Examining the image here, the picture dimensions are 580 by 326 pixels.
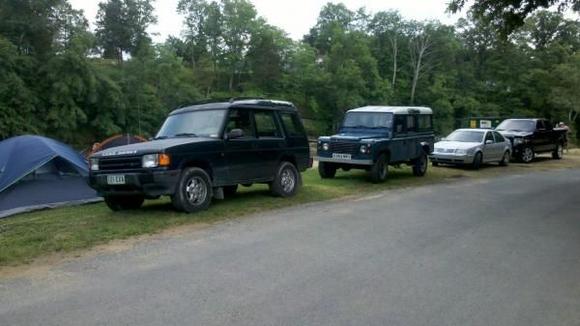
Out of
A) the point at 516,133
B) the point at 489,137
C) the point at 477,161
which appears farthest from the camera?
the point at 516,133

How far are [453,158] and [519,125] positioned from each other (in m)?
7.51

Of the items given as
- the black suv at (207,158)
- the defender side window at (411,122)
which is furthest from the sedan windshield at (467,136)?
the black suv at (207,158)

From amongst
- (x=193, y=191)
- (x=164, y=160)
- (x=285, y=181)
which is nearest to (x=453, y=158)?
(x=285, y=181)

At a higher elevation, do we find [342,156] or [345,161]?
[342,156]

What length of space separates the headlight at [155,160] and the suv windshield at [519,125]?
69.8 ft

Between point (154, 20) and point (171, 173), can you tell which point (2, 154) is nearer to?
point (171, 173)

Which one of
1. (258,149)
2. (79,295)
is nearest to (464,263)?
(79,295)

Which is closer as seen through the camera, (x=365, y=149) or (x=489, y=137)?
(x=365, y=149)

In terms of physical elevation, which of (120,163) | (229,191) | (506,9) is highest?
(506,9)

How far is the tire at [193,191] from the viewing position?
9734 mm

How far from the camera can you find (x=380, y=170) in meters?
16.0

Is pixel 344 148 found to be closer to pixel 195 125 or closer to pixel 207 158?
pixel 195 125

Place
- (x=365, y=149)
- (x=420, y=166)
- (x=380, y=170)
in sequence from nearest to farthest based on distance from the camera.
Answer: (x=365, y=149)
(x=380, y=170)
(x=420, y=166)

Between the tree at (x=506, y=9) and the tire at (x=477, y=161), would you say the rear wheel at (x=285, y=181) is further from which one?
the tire at (x=477, y=161)
